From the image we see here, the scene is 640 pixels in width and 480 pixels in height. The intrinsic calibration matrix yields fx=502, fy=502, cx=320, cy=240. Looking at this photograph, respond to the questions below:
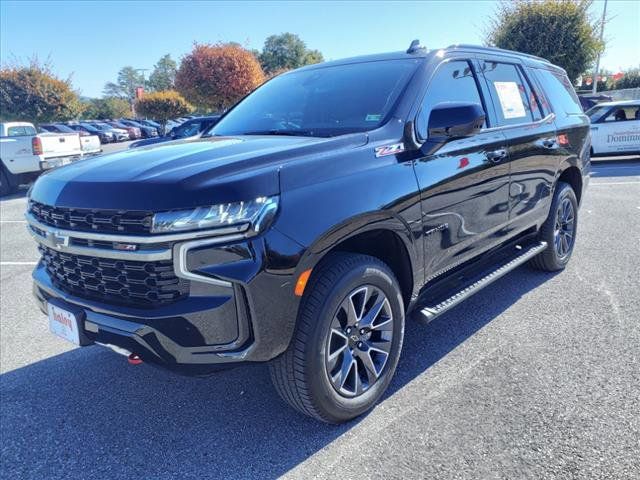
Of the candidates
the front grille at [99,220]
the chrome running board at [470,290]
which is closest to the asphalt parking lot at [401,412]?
the chrome running board at [470,290]

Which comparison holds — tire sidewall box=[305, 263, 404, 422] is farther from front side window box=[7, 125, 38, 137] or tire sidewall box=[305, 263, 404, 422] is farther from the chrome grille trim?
front side window box=[7, 125, 38, 137]

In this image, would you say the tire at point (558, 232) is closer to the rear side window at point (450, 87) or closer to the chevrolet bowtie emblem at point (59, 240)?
the rear side window at point (450, 87)

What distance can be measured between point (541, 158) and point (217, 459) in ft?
11.3

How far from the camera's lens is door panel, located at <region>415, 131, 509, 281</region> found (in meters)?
2.96

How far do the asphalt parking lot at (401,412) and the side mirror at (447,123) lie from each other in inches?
56.2

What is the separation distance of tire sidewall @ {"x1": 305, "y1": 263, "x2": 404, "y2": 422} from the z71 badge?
0.59 m

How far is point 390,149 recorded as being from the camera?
272cm

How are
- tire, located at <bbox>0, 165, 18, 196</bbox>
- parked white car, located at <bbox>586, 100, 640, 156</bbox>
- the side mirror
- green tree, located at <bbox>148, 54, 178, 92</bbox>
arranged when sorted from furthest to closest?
green tree, located at <bbox>148, 54, 178, 92</bbox> < parked white car, located at <bbox>586, 100, 640, 156</bbox> < tire, located at <bbox>0, 165, 18, 196</bbox> < the side mirror

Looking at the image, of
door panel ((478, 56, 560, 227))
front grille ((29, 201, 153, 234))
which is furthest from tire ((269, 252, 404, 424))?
door panel ((478, 56, 560, 227))

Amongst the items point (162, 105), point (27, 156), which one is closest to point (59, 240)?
point (27, 156)

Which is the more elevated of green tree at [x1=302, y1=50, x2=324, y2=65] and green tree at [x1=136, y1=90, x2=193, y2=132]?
green tree at [x1=302, y1=50, x2=324, y2=65]

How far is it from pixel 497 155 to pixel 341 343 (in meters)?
1.90

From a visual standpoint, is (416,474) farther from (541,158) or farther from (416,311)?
(541,158)

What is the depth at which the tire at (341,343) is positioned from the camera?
2354mm
